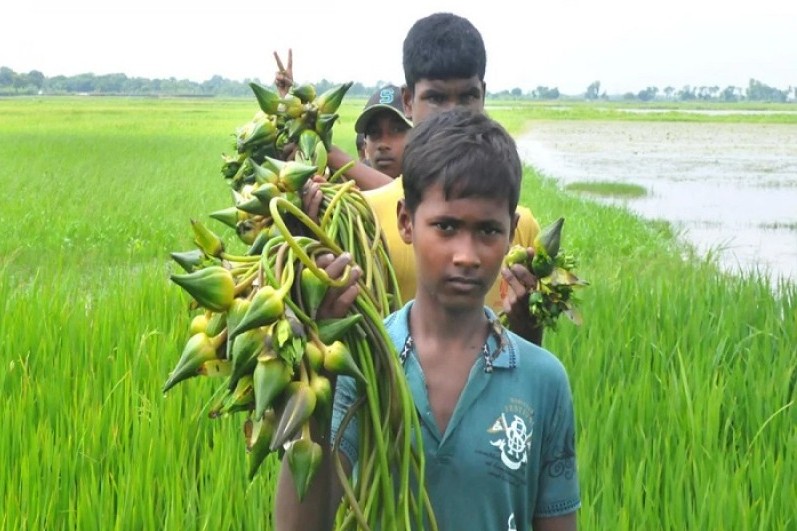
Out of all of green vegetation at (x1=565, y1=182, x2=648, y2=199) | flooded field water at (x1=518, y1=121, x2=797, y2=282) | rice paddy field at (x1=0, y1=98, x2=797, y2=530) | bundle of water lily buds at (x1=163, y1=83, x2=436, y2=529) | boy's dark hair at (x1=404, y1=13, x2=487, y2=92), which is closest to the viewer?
bundle of water lily buds at (x1=163, y1=83, x2=436, y2=529)

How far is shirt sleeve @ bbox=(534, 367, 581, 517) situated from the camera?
1.40 meters

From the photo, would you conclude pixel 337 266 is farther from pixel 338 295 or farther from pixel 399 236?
pixel 399 236

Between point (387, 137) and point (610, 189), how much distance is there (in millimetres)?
13669

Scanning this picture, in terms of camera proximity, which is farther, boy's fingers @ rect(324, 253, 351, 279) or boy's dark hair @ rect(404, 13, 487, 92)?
boy's dark hair @ rect(404, 13, 487, 92)

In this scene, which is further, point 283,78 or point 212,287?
point 283,78

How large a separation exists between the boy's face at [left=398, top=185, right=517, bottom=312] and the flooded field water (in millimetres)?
3960

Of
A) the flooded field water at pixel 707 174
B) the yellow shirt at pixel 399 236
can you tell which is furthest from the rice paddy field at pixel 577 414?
the flooded field water at pixel 707 174

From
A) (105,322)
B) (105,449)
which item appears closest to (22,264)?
(105,322)

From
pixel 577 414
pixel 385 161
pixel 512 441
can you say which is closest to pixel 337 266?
pixel 512 441

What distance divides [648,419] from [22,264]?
515cm

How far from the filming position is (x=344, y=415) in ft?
4.18

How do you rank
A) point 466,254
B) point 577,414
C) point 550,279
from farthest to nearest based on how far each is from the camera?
point 577,414, point 550,279, point 466,254

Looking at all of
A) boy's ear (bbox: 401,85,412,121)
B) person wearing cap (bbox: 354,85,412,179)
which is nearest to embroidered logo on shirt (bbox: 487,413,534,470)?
boy's ear (bbox: 401,85,412,121)

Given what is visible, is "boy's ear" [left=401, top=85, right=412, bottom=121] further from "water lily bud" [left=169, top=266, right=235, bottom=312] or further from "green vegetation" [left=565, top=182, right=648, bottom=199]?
"green vegetation" [left=565, top=182, right=648, bottom=199]
